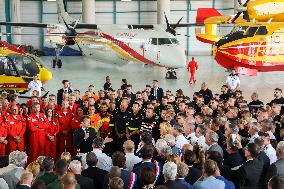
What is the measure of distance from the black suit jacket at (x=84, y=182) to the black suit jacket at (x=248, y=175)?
7.43 feet

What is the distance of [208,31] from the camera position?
34.3 metres

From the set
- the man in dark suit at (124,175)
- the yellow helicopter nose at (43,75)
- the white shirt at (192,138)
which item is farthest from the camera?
the yellow helicopter nose at (43,75)

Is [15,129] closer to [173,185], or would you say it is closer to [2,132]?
Result: [2,132]

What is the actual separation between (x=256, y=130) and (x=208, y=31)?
2581 centimetres

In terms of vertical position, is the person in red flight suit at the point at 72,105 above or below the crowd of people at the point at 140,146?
above

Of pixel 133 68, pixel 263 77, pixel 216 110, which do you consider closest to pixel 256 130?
pixel 216 110

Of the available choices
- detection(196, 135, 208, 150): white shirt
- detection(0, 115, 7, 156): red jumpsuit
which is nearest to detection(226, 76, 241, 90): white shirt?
detection(196, 135, 208, 150): white shirt

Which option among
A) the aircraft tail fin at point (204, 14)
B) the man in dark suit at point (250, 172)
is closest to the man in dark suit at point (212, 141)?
the man in dark suit at point (250, 172)

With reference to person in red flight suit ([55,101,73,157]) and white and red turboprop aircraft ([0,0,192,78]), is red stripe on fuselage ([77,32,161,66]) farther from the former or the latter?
person in red flight suit ([55,101,73,157])

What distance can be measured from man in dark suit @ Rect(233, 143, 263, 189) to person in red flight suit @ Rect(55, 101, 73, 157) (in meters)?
5.49

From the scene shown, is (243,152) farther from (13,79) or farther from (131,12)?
(131,12)

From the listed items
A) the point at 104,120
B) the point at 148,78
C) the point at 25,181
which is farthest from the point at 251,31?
the point at 25,181

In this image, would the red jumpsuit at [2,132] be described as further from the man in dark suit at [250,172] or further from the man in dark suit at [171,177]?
the man in dark suit at [250,172]

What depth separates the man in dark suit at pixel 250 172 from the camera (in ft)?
24.2
